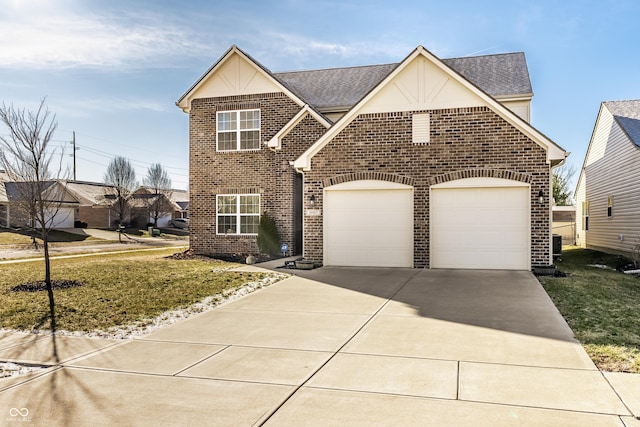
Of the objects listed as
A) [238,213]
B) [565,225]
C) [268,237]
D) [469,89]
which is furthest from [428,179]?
[565,225]

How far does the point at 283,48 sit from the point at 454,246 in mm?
9570

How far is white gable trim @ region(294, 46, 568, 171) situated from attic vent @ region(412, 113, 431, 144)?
4.35 feet

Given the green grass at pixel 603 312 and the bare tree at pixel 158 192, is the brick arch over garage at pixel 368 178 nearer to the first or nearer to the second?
the green grass at pixel 603 312

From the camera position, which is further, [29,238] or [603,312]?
[29,238]

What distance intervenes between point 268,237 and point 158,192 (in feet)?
131

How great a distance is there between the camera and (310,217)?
1591 cm

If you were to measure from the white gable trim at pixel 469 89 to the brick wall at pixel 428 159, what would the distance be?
15 cm

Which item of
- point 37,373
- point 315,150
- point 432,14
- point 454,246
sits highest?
point 432,14

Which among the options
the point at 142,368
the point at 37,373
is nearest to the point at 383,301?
the point at 142,368

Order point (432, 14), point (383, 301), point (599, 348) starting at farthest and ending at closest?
point (432, 14)
point (383, 301)
point (599, 348)

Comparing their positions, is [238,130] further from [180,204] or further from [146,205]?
[180,204]

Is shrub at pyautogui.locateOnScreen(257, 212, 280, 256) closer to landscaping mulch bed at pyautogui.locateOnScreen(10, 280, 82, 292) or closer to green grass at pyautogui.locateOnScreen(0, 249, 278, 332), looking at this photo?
green grass at pyautogui.locateOnScreen(0, 249, 278, 332)

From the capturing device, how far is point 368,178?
15.3m

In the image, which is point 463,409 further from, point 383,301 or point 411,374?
point 383,301
